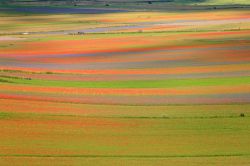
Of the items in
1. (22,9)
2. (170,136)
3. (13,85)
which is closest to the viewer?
(170,136)

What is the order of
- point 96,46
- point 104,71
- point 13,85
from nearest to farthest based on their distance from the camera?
point 13,85, point 104,71, point 96,46

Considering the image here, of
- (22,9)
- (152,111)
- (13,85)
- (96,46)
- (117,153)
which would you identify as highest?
(22,9)

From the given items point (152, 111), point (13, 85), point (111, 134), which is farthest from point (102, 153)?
point (13, 85)

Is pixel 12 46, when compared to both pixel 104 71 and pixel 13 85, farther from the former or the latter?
pixel 13 85

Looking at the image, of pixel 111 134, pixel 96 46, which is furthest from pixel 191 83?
pixel 96 46

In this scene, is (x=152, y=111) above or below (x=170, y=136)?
above

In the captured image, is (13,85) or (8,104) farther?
(13,85)
